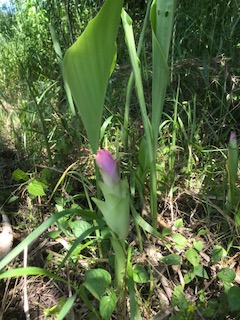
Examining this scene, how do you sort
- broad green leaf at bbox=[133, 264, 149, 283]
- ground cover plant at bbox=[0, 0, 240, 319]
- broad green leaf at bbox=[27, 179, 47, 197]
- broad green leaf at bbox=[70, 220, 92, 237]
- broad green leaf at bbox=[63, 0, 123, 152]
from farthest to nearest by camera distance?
broad green leaf at bbox=[27, 179, 47, 197] → broad green leaf at bbox=[70, 220, 92, 237] → broad green leaf at bbox=[133, 264, 149, 283] → ground cover plant at bbox=[0, 0, 240, 319] → broad green leaf at bbox=[63, 0, 123, 152]

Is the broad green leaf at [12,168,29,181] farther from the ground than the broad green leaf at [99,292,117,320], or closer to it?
farther from the ground

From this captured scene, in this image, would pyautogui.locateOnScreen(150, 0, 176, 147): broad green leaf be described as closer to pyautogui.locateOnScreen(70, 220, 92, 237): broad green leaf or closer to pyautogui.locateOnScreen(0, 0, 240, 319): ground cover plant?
pyautogui.locateOnScreen(0, 0, 240, 319): ground cover plant

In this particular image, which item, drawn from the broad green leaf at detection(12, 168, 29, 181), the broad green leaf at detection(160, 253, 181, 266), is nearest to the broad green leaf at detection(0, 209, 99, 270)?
the broad green leaf at detection(160, 253, 181, 266)

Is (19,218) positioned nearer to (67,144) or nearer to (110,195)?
(67,144)

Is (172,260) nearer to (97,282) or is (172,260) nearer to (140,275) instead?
(140,275)

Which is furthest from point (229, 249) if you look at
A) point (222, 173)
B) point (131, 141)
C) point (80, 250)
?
point (131, 141)

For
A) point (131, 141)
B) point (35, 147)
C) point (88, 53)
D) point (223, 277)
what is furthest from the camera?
point (35, 147)

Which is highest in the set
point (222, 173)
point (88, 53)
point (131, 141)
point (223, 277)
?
point (88, 53)

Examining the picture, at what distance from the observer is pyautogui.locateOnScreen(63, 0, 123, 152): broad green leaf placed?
580 millimetres

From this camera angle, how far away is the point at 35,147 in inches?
52.6

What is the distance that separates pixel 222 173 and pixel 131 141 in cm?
32

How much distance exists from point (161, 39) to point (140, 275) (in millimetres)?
532

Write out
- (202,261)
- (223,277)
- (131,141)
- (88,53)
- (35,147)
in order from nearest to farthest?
(88,53) < (223,277) < (202,261) < (131,141) < (35,147)

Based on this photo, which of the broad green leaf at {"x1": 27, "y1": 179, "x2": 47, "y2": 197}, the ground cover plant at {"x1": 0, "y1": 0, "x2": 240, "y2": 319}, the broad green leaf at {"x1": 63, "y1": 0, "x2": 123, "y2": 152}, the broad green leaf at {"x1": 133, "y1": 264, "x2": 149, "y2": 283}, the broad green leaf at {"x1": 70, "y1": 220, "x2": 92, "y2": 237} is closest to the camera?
the broad green leaf at {"x1": 63, "y1": 0, "x2": 123, "y2": 152}
